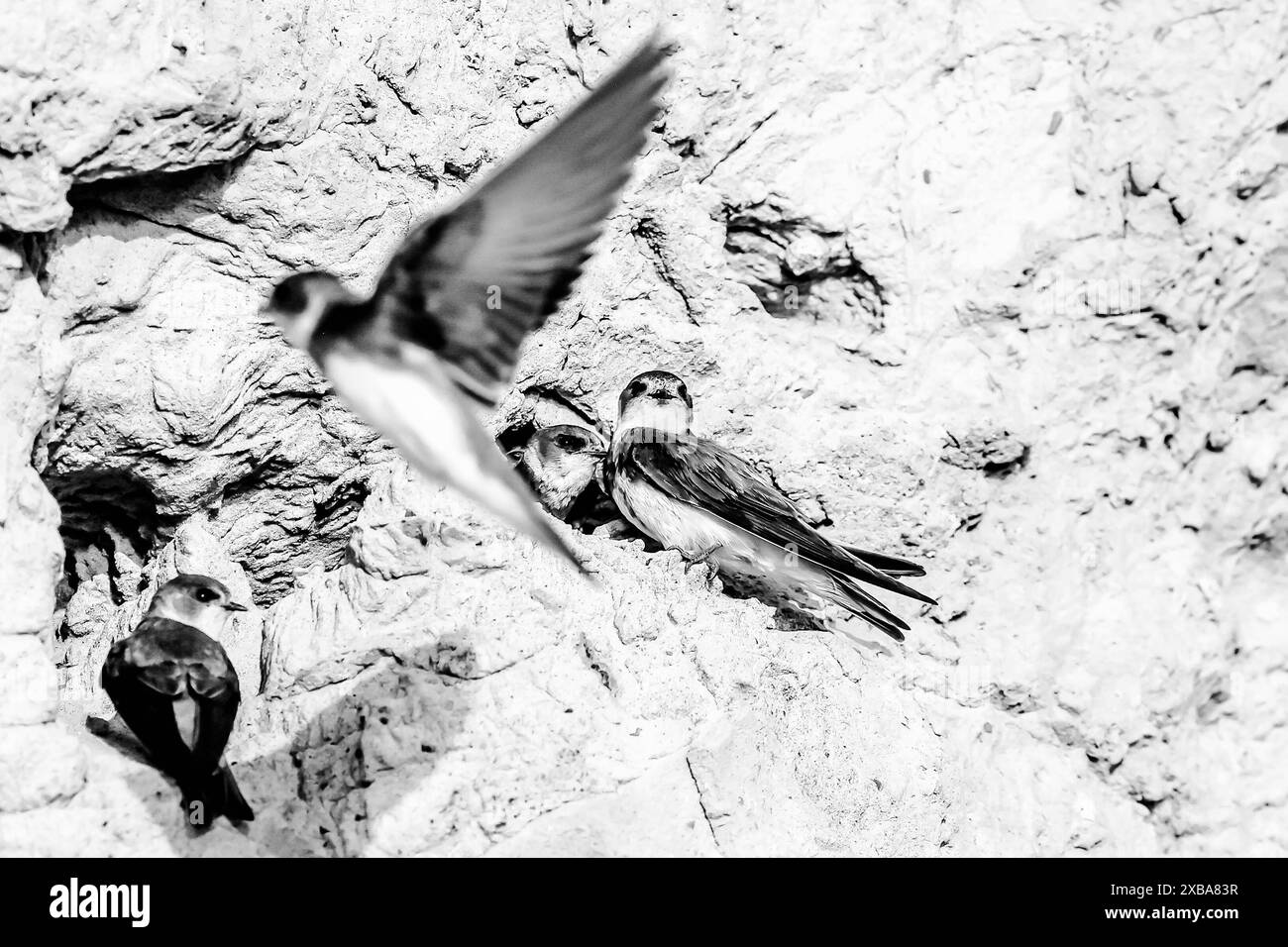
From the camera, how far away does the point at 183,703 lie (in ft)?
8.54

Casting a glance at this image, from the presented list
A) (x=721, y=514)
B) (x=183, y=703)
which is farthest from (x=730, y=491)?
(x=183, y=703)

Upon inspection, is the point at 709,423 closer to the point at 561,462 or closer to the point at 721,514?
the point at 721,514

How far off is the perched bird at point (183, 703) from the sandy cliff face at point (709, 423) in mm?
68

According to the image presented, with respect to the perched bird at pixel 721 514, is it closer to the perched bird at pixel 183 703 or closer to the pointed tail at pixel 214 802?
the perched bird at pixel 183 703

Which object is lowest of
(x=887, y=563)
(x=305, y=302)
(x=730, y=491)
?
(x=887, y=563)

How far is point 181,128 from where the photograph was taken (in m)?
2.66

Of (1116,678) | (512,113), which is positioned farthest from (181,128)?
(1116,678)

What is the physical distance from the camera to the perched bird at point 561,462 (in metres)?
3.50

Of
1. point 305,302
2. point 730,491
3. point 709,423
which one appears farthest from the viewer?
point 709,423

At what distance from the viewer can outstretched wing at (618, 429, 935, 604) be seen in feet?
10.7

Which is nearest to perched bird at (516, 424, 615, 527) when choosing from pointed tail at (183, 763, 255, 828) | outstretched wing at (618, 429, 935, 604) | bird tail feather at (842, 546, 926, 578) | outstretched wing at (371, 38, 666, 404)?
outstretched wing at (618, 429, 935, 604)

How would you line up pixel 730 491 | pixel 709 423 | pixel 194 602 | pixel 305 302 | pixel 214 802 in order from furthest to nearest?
pixel 709 423 → pixel 730 491 → pixel 194 602 → pixel 214 802 → pixel 305 302

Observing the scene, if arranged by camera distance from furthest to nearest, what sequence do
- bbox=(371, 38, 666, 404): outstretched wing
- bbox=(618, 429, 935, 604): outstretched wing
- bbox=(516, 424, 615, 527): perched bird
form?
bbox=(516, 424, 615, 527): perched bird
bbox=(618, 429, 935, 604): outstretched wing
bbox=(371, 38, 666, 404): outstretched wing

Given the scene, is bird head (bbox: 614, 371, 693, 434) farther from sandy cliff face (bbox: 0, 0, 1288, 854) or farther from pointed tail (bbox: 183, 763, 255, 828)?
pointed tail (bbox: 183, 763, 255, 828)
